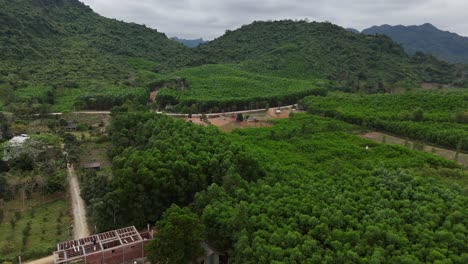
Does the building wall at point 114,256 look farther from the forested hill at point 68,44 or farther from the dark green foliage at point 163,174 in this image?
the forested hill at point 68,44

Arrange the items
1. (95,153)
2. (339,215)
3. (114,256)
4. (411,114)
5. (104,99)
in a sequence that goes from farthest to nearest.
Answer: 1. (104,99)
2. (411,114)
3. (95,153)
4. (114,256)
5. (339,215)

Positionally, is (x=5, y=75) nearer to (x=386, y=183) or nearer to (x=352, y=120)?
(x=352, y=120)

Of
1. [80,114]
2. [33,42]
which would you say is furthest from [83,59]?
[80,114]

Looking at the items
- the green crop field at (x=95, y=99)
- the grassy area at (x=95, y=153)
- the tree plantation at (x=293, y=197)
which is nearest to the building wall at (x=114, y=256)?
the tree plantation at (x=293, y=197)

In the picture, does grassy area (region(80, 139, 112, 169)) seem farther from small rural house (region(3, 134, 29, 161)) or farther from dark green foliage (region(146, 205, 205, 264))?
dark green foliage (region(146, 205, 205, 264))

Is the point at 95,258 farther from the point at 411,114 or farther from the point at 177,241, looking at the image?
the point at 411,114

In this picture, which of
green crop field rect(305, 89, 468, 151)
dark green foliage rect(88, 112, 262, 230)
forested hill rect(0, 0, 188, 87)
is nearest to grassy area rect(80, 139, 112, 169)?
dark green foliage rect(88, 112, 262, 230)

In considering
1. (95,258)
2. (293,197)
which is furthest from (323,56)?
(95,258)
